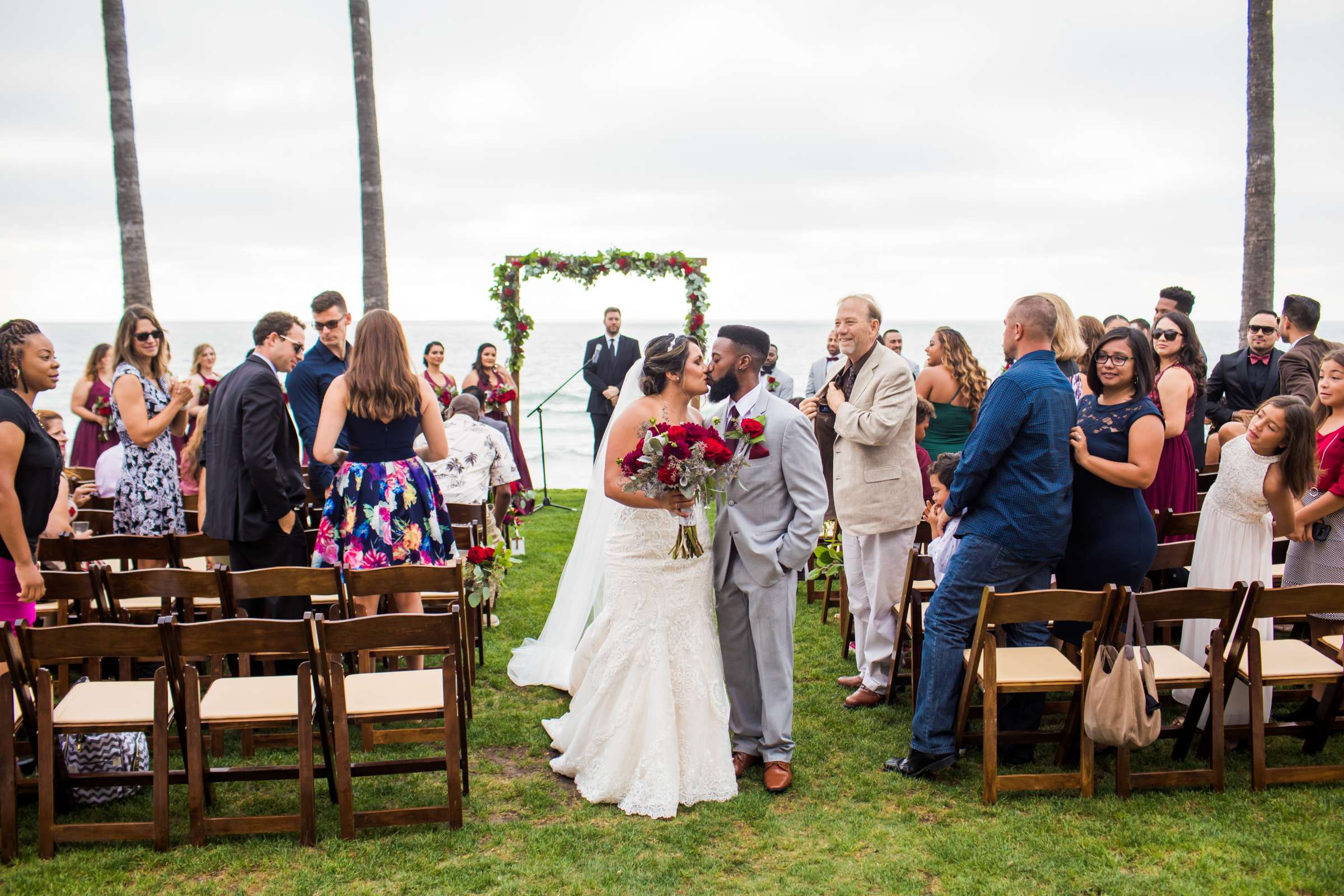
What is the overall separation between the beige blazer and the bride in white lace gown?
1.27m

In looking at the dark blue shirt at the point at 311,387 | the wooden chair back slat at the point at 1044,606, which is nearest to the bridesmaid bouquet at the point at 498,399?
the dark blue shirt at the point at 311,387

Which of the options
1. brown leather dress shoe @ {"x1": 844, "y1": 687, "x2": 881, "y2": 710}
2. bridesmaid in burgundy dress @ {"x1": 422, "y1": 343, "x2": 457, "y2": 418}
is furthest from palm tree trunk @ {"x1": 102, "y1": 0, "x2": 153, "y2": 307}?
brown leather dress shoe @ {"x1": 844, "y1": 687, "x2": 881, "y2": 710}

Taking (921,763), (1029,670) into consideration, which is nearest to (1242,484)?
(1029,670)

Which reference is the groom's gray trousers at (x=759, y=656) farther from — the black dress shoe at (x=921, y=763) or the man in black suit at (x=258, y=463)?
the man in black suit at (x=258, y=463)

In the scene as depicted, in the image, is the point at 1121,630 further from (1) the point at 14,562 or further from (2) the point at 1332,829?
(1) the point at 14,562

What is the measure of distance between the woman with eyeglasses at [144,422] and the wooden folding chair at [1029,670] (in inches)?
200

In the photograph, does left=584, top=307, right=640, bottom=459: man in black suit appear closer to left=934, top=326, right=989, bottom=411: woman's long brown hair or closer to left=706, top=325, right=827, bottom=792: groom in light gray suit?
left=934, top=326, right=989, bottom=411: woman's long brown hair

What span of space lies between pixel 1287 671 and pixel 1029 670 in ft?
3.88

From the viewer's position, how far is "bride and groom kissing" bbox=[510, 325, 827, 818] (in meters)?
4.27

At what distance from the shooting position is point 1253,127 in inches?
385

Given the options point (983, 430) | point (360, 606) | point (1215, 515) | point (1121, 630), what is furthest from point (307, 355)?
point (1215, 515)

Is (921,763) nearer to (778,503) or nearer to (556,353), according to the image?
(778,503)

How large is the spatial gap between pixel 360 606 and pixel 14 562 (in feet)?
5.29

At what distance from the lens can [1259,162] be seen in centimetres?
983
